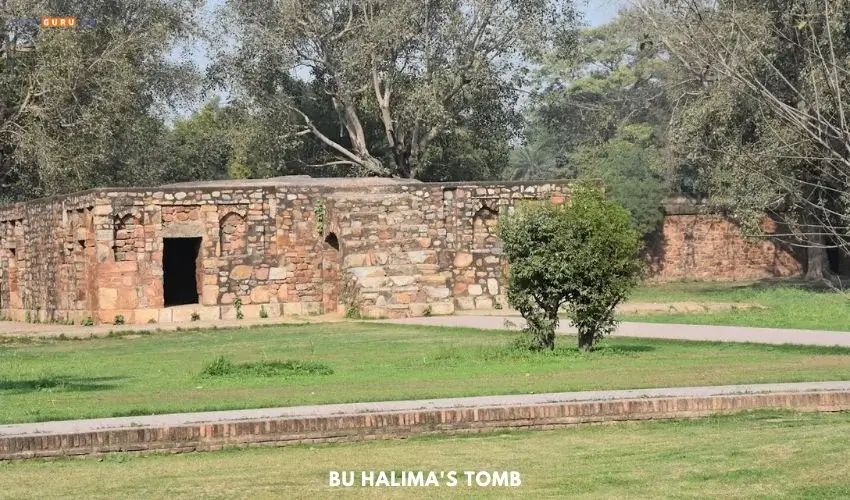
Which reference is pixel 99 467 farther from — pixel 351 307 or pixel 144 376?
pixel 351 307

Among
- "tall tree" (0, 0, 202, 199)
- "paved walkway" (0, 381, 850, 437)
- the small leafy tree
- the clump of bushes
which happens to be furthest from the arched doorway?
"paved walkway" (0, 381, 850, 437)

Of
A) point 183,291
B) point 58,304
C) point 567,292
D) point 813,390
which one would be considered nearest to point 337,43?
point 183,291

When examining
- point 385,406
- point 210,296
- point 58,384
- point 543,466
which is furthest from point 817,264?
point 543,466

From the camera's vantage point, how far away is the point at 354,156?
51.5 m

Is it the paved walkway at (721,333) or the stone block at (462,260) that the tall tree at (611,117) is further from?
the paved walkway at (721,333)

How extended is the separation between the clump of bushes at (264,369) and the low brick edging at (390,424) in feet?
16.6

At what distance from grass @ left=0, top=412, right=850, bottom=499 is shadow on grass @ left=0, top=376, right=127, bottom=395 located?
5021 millimetres

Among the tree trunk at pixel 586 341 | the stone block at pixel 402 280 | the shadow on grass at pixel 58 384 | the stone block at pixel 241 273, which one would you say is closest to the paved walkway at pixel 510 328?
the stone block at pixel 402 280

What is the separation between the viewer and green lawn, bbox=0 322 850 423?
14.6 m

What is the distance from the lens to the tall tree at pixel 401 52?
48125mm

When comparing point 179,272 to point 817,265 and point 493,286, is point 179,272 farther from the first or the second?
point 817,265

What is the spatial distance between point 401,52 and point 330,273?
59.2 ft

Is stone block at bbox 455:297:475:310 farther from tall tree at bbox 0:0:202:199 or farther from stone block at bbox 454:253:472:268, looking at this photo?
tall tree at bbox 0:0:202:199

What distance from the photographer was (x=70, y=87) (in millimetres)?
41969
